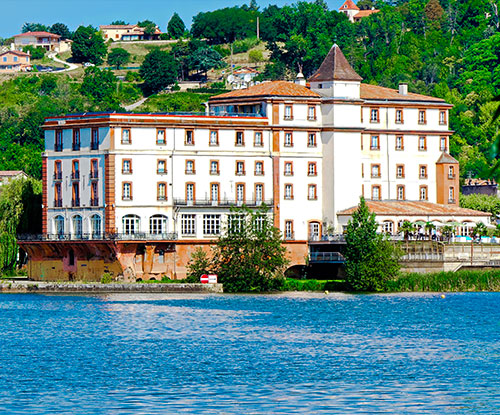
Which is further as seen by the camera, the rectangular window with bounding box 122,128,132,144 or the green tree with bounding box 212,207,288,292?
the rectangular window with bounding box 122,128,132,144

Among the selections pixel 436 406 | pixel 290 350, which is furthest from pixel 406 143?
pixel 436 406

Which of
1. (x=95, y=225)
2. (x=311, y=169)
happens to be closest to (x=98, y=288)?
(x=95, y=225)

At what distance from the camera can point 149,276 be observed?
363 ft

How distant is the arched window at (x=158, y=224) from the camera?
110812mm

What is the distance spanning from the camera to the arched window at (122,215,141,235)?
11044cm

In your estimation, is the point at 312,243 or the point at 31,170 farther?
the point at 31,170

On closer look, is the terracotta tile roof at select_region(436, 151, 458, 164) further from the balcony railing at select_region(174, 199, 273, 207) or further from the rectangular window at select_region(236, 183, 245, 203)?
the rectangular window at select_region(236, 183, 245, 203)

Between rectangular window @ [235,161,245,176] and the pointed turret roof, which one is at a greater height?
the pointed turret roof

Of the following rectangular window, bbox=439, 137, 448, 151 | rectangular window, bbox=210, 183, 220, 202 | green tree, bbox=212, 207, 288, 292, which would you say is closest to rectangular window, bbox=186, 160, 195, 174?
rectangular window, bbox=210, 183, 220, 202

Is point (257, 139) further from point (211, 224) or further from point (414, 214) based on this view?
point (414, 214)

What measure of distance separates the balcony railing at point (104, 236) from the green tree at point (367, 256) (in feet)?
50.9

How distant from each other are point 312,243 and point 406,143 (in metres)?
14.3

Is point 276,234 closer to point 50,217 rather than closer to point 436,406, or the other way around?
point 50,217

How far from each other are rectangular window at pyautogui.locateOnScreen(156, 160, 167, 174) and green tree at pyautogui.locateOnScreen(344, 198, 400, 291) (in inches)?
665
